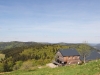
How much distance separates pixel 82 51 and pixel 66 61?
70.0 ft

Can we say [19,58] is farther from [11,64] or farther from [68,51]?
[68,51]

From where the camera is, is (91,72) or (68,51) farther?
(68,51)

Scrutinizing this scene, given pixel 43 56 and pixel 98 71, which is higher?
pixel 98 71

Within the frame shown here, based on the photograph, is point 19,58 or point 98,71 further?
point 19,58

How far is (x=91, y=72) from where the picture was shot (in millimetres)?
21625

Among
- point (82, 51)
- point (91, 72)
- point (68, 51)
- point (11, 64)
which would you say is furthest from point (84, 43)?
point (11, 64)

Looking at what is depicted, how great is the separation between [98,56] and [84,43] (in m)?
25.4

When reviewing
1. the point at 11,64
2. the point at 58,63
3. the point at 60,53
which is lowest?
the point at 11,64

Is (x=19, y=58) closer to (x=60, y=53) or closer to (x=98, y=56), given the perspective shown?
(x=60, y=53)

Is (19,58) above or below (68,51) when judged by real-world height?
below

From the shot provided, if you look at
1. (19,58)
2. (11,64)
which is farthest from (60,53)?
(19,58)

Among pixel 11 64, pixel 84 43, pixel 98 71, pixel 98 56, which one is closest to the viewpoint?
pixel 98 71

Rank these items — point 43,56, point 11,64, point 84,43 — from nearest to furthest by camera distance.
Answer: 1. point 84,43
2. point 11,64
3. point 43,56

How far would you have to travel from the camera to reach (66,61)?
3561 inches
